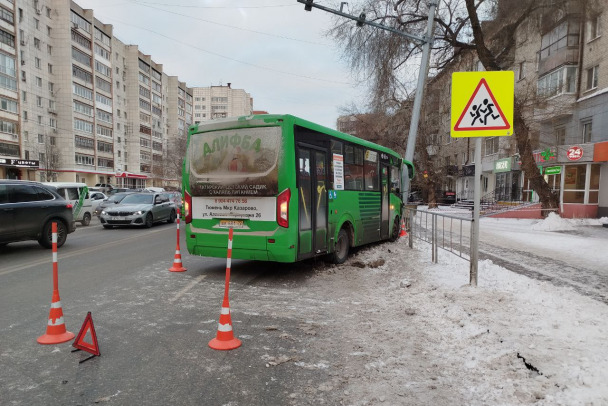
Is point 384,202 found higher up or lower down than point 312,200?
lower down

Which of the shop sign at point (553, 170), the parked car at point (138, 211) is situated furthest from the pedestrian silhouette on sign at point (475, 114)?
the shop sign at point (553, 170)

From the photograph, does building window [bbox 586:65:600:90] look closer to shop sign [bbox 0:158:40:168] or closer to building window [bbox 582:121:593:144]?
building window [bbox 582:121:593:144]

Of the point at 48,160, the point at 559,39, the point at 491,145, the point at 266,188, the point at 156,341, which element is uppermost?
the point at 559,39

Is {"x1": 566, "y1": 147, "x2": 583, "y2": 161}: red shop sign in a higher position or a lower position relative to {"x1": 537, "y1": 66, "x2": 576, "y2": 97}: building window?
lower

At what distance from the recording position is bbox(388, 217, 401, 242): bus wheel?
40.1ft

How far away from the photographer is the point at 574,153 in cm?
2078

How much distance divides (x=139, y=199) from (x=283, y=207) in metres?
13.6

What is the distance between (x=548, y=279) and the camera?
7328 millimetres

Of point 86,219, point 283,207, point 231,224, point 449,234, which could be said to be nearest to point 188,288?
point 231,224

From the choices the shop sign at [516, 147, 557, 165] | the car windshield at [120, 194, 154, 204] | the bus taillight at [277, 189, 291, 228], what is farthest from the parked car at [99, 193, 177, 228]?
the shop sign at [516, 147, 557, 165]

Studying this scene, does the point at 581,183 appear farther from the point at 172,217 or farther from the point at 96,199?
the point at 96,199

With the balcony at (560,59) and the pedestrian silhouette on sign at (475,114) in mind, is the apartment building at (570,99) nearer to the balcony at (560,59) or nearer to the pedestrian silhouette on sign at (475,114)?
the balcony at (560,59)

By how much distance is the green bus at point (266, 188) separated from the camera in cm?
673

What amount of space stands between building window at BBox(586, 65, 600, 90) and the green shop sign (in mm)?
8699
